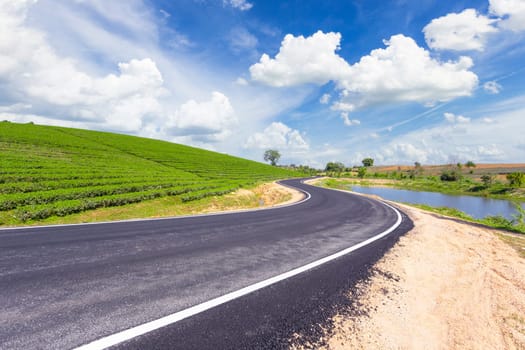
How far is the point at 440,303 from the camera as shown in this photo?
381 cm

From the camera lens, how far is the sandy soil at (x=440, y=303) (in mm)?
2881

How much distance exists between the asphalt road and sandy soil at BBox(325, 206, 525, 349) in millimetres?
460

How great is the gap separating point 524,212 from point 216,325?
15660 mm

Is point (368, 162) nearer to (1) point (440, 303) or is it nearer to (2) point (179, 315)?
(1) point (440, 303)

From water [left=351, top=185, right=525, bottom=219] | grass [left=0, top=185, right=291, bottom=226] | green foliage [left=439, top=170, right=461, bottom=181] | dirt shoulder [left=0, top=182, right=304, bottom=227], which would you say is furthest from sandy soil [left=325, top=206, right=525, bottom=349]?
green foliage [left=439, top=170, right=461, bottom=181]

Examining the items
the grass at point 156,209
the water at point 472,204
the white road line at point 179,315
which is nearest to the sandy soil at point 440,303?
the white road line at point 179,315

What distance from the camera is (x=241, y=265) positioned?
504 cm

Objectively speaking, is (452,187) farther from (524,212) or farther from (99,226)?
(99,226)

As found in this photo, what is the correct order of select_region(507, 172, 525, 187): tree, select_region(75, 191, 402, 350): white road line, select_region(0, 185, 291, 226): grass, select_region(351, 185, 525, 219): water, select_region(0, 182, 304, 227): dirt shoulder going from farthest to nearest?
select_region(507, 172, 525, 187): tree, select_region(351, 185, 525, 219): water, select_region(0, 182, 304, 227): dirt shoulder, select_region(0, 185, 291, 226): grass, select_region(75, 191, 402, 350): white road line

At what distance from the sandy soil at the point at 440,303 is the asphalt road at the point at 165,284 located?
18.1 inches

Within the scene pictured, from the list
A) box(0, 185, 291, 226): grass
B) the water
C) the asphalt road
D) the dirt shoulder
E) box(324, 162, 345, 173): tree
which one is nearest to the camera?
the asphalt road

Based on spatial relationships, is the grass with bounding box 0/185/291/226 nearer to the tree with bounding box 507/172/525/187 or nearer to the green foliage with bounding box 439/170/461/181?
the tree with bounding box 507/172/525/187

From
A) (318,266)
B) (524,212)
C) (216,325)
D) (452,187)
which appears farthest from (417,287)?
(452,187)

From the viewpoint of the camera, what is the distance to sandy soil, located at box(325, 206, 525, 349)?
9.45 feet
